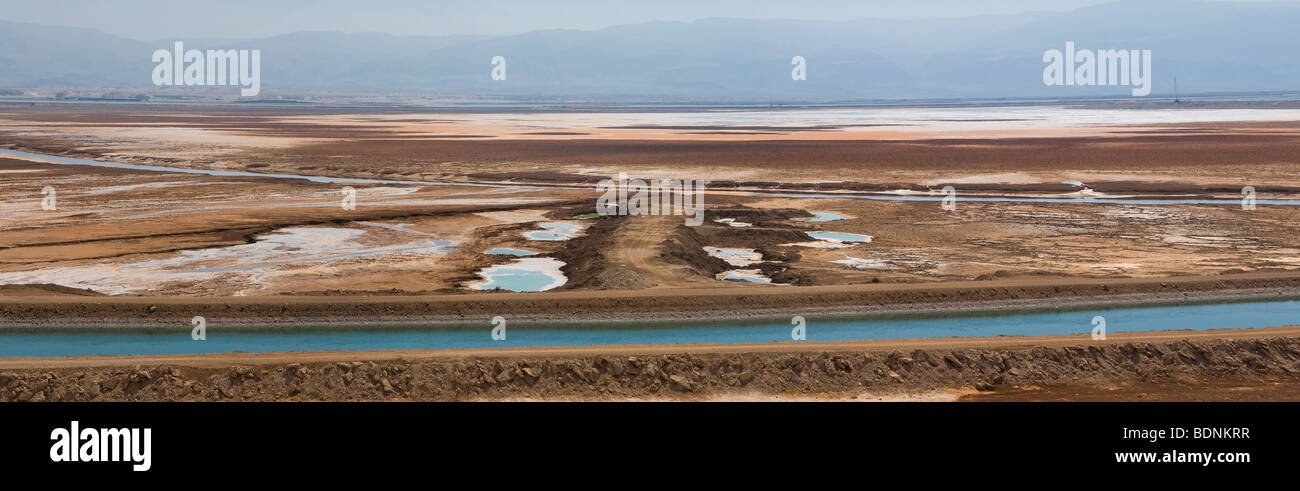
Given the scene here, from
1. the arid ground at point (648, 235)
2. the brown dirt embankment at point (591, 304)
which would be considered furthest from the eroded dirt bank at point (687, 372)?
the brown dirt embankment at point (591, 304)

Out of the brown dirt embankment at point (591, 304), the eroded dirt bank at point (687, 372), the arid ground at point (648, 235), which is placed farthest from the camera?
the arid ground at point (648, 235)

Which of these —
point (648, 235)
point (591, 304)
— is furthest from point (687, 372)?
point (648, 235)

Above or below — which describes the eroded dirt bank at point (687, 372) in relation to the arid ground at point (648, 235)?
below

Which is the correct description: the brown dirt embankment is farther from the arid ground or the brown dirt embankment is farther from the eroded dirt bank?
the eroded dirt bank

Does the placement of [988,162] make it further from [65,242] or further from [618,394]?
[618,394]

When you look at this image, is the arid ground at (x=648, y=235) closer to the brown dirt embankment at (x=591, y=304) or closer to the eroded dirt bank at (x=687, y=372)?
the brown dirt embankment at (x=591, y=304)

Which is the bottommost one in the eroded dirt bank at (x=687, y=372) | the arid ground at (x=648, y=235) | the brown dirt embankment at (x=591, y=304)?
the eroded dirt bank at (x=687, y=372)
